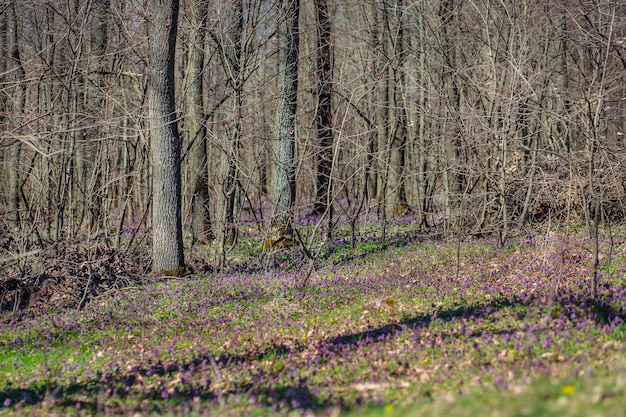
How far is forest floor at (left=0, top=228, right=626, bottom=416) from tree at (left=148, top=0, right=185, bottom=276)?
A: 2.29 ft

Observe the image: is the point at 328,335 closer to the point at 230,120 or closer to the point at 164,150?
the point at 164,150

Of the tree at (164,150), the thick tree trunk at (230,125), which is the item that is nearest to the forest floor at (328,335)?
the tree at (164,150)

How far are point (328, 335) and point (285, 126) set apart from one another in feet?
30.0

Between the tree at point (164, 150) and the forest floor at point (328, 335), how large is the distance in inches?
27.5

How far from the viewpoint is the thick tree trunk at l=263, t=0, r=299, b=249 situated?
1766 centimetres

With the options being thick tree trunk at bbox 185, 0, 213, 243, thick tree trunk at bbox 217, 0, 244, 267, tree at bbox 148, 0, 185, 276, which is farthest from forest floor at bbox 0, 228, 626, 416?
thick tree trunk at bbox 185, 0, 213, 243

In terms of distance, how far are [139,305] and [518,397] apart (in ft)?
30.0

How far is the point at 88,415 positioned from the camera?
6.87 m

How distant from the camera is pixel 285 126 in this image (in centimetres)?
1788

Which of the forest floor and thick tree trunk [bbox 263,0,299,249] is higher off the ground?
thick tree trunk [bbox 263,0,299,249]

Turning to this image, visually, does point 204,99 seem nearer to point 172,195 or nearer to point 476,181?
point 172,195

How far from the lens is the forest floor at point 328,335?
6.51 m

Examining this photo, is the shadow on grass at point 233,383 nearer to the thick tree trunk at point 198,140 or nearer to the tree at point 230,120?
the tree at point 230,120

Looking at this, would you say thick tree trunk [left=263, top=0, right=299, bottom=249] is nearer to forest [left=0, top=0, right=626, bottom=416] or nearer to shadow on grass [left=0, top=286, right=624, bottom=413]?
forest [left=0, top=0, right=626, bottom=416]
